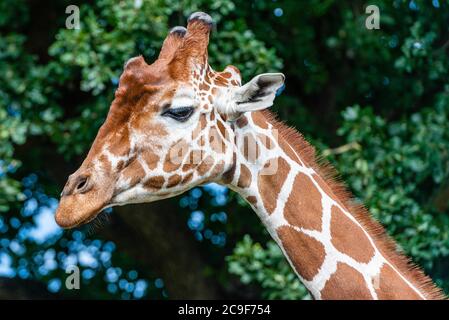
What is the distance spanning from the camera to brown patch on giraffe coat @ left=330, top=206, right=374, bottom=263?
3.95 metres

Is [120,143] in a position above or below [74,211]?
above

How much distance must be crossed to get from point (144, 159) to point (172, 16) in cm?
406

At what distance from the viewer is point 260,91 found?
3.95m

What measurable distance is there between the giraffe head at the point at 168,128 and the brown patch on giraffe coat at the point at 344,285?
25.6 inches

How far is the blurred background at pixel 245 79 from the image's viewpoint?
7.33 m

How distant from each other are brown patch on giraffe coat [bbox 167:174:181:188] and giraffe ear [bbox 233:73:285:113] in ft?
1.28

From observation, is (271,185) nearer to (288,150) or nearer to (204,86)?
(288,150)

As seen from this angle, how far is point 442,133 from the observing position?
7449mm

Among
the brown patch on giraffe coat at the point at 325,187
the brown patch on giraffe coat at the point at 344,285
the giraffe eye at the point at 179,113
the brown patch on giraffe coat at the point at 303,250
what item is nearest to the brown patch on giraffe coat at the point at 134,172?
the giraffe eye at the point at 179,113

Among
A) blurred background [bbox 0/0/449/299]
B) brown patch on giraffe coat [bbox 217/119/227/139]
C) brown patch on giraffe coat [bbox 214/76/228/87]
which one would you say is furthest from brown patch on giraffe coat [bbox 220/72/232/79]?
blurred background [bbox 0/0/449/299]

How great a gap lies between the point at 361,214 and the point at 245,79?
3335mm

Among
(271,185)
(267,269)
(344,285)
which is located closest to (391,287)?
(344,285)

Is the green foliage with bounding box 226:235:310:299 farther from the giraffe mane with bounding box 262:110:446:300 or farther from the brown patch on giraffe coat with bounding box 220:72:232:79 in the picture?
the brown patch on giraffe coat with bounding box 220:72:232:79

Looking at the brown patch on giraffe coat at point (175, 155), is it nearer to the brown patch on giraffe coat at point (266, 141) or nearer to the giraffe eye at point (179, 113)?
the giraffe eye at point (179, 113)
